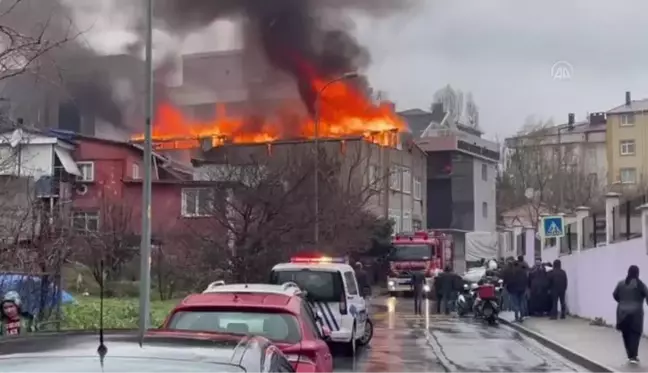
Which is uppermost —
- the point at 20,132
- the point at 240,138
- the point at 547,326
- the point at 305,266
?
the point at 240,138

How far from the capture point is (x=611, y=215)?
22625 millimetres

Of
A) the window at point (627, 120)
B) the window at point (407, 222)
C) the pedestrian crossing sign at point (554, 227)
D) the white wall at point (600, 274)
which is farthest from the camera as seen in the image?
the window at point (627, 120)

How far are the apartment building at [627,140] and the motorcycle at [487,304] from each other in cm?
5583

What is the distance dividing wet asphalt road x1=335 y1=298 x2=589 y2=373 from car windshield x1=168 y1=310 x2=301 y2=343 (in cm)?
674

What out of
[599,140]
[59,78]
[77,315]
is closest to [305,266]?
[77,315]

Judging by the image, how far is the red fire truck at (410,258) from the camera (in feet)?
137

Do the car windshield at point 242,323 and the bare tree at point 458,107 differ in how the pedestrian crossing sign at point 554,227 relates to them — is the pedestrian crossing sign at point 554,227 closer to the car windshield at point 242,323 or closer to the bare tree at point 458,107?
the car windshield at point 242,323

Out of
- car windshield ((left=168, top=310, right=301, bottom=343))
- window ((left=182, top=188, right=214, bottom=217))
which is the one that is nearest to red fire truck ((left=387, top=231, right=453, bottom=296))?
window ((left=182, top=188, right=214, bottom=217))

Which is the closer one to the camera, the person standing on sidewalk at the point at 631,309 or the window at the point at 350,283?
the person standing on sidewalk at the point at 631,309

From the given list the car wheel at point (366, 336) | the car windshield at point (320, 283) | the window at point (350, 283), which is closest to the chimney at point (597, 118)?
the car wheel at point (366, 336)

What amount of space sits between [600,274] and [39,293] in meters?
14.0

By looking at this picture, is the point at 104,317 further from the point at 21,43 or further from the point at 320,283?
the point at 21,43

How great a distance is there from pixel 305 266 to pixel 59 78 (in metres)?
7.56

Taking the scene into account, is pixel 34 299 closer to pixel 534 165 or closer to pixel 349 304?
pixel 349 304
